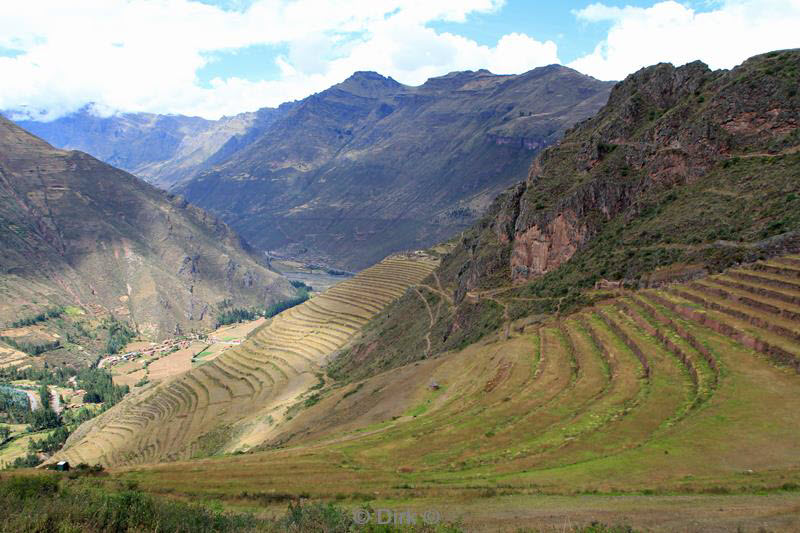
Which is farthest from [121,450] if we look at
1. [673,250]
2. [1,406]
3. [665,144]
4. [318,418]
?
[665,144]

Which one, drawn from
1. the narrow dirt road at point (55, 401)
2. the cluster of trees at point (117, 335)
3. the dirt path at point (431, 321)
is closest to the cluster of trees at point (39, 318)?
the cluster of trees at point (117, 335)

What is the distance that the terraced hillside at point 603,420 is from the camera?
22.6 metres

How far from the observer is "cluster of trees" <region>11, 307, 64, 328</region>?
164500 mm

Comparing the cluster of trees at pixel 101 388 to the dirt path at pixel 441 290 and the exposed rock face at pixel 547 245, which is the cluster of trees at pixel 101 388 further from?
the exposed rock face at pixel 547 245

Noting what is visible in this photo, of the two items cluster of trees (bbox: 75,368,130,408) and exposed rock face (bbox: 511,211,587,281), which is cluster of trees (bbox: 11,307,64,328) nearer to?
cluster of trees (bbox: 75,368,130,408)

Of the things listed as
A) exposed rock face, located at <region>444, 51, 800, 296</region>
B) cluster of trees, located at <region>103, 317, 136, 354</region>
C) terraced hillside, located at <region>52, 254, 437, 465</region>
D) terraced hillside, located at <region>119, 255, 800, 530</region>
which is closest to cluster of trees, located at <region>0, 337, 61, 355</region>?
cluster of trees, located at <region>103, 317, 136, 354</region>

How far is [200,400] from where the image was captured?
300 ft

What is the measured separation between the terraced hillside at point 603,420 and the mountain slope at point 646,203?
7.40 meters

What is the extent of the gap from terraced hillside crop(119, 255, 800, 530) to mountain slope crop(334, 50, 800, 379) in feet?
24.3

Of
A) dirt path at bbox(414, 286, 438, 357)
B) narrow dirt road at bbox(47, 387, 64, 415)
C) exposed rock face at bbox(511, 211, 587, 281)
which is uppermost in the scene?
exposed rock face at bbox(511, 211, 587, 281)

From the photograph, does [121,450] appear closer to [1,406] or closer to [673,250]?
[1,406]

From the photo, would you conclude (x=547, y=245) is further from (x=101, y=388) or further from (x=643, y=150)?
(x=101, y=388)

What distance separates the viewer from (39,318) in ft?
561

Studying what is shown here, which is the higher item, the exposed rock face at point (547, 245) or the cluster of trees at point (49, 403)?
the exposed rock face at point (547, 245)
